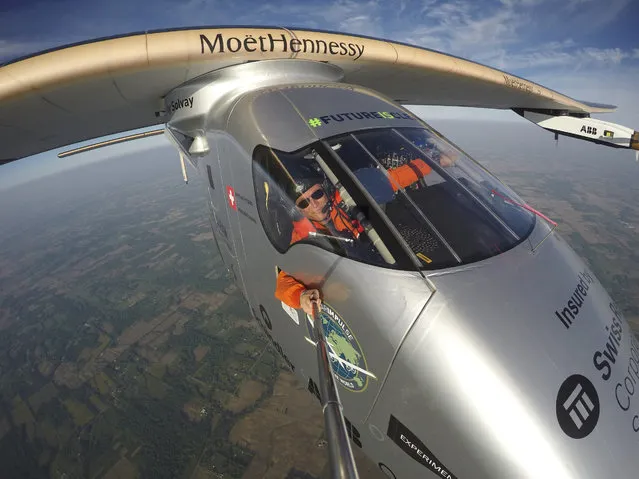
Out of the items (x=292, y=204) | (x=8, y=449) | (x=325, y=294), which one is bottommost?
(x=8, y=449)

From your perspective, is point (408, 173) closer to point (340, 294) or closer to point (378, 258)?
point (378, 258)

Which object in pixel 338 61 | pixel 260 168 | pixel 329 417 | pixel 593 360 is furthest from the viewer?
pixel 338 61

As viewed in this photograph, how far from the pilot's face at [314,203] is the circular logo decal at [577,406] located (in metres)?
1.90

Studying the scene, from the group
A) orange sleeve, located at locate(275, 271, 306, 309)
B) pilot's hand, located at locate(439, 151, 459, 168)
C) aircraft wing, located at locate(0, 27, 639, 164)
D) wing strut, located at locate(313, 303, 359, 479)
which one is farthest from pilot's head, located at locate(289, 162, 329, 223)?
aircraft wing, located at locate(0, 27, 639, 164)

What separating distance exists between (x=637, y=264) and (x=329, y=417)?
136000mm

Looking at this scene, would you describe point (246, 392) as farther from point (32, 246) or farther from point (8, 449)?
point (32, 246)

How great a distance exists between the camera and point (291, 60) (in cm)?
417

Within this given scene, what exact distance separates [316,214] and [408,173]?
1.01 metres

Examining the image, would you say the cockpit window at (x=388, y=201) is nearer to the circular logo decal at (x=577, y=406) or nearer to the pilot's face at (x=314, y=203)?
the pilot's face at (x=314, y=203)

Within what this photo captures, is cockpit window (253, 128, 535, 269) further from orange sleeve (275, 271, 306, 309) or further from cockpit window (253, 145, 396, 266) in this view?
orange sleeve (275, 271, 306, 309)

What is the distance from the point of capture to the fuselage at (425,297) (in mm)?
1526

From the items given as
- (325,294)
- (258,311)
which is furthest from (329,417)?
(258,311)

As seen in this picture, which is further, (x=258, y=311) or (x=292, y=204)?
(x=258, y=311)

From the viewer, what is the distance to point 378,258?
2066mm
